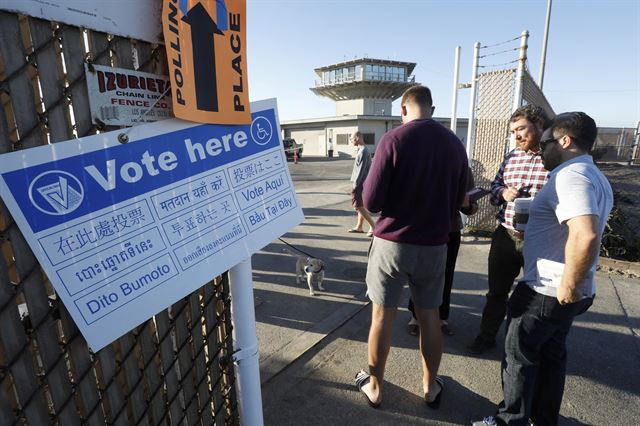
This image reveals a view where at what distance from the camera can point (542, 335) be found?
78.5 inches

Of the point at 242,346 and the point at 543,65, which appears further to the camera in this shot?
the point at 543,65

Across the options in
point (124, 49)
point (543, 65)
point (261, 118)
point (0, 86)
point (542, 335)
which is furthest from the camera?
point (543, 65)

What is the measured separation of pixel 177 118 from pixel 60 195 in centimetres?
44

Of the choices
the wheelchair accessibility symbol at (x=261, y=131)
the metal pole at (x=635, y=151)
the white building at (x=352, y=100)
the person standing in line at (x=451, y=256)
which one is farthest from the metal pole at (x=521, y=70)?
the white building at (x=352, y=100)

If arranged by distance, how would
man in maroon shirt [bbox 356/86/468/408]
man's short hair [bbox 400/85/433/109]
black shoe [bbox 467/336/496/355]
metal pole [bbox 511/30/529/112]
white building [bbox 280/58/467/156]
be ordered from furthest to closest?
white building [bbox 280/58/467/156] → metal pole [bbox 511/30/529/112] → black shoe [bbox 467/336/496/355] → man's short hair [bbox 400/85/433/109] → man in maroon shirt [bbox 356/86/468/408]

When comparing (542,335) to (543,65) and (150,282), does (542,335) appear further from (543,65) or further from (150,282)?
(543,65)

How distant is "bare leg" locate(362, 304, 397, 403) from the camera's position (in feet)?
7.77

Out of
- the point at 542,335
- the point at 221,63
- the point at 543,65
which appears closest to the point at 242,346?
the point at 221,63

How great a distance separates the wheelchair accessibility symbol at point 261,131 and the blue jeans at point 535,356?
1.81m

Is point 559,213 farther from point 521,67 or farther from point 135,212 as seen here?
point 521,67

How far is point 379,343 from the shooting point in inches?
94.2

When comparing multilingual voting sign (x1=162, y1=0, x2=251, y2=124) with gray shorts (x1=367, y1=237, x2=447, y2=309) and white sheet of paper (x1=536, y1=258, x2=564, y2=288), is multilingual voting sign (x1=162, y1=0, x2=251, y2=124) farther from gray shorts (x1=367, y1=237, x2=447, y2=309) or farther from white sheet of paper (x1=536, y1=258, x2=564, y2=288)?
white sheet of paper (x1=536, y1=258, x2=564, y2=288)

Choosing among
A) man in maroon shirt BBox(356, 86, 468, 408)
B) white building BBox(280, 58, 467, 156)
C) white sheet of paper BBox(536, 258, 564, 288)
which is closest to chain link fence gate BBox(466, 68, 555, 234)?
man in maroon shirt BBox(356, 86, 468, 408)

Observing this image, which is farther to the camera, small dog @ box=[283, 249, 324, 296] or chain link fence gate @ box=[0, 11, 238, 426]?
small dog @ box=[283, 249, 324, 296]
